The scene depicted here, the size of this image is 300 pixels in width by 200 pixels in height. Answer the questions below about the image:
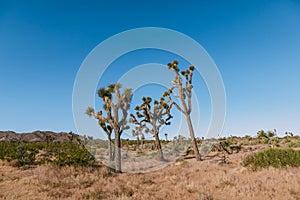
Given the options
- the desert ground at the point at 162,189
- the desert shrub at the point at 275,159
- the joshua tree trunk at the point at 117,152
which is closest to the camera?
the desert ground at the point at 162,189

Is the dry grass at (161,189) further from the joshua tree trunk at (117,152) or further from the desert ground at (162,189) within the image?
the joshua tree trunk at (117,152)

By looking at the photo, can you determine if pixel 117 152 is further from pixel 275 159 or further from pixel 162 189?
pixel 275 159

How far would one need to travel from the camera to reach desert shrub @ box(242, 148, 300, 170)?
34.5ft

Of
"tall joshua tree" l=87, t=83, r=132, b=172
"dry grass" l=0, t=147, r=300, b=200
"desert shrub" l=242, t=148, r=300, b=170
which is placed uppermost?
"tall joshua tree" l=87, t=83, r=132, b=172

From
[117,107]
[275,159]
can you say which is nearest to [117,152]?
[117,107]

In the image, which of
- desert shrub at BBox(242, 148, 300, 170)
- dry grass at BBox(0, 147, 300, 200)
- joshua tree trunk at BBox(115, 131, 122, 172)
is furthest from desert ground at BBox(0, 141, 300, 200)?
joshua tree trunk at BBox(115, 131, 122, 172)

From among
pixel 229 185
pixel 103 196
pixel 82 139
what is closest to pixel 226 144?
pixel 229 185

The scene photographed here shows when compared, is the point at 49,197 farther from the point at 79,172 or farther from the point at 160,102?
the point at 160,102

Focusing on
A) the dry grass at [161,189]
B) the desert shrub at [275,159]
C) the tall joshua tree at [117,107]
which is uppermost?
the tall joshua tree at [117,107]

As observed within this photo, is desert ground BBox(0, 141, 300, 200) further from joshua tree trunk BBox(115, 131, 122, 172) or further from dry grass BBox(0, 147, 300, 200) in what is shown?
joshua tree trunk BBox(115, 131, 122, 172)

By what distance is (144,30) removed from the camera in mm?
18469

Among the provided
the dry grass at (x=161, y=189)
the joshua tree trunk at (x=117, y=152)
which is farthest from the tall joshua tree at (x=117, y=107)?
the dry grass at (x=161, y=189)

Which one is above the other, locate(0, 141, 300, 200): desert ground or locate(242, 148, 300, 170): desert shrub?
locate(242, 148, 300, 170): desert shrub

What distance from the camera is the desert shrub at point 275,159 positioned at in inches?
414
